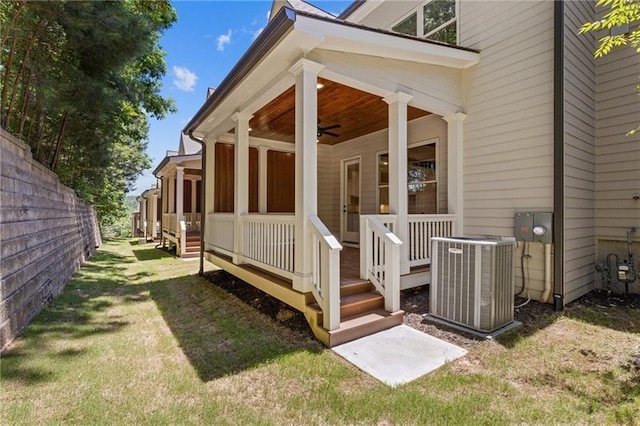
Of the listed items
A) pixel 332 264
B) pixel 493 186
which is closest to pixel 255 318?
pixel 332 264

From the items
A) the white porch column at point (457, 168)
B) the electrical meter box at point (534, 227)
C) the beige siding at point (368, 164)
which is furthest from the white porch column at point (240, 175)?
the electrical meter box at point (534, 227)

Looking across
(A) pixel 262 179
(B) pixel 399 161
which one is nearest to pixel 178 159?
(A) pixel 262 179

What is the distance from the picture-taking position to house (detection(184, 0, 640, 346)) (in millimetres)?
3623

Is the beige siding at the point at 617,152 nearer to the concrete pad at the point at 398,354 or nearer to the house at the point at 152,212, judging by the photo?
the concrete pad at the point at 398,354

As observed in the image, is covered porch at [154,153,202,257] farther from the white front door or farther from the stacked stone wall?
the white front door

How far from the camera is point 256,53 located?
12.0 ft

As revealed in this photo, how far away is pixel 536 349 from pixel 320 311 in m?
2.24

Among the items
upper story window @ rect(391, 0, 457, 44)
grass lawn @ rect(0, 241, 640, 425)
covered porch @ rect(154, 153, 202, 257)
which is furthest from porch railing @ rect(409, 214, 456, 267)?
covered porch @ rect(154, 153, 202, 257)

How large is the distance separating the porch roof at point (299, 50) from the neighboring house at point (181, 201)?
5.37 meters

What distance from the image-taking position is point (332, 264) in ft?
10.5

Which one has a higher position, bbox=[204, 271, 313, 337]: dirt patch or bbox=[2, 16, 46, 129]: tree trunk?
bbox=[2, 16, 46, 129]: tree trunk

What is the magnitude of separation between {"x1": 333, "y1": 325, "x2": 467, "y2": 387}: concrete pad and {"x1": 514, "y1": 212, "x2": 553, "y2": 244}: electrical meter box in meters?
2.35

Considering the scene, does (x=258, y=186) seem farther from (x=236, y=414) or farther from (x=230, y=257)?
(x=236, y=414)

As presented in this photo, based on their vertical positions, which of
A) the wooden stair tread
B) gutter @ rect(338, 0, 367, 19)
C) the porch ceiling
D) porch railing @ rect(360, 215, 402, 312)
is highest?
gutter @ rect(338, 0, 367, 19)
